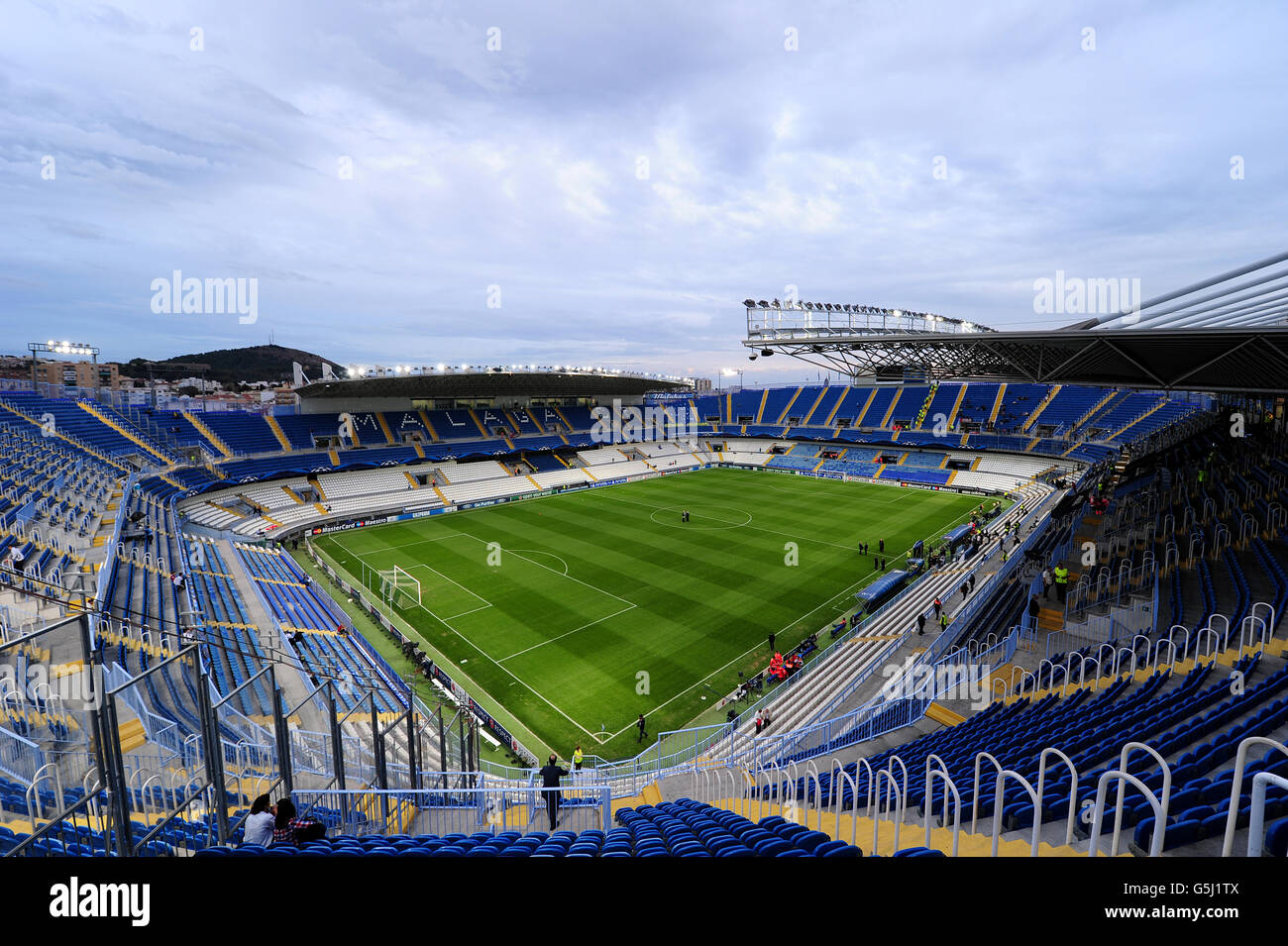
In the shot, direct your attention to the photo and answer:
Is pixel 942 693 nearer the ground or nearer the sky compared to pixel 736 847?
nearer the ground

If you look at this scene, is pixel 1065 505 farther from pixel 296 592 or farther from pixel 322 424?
pixel 322 424

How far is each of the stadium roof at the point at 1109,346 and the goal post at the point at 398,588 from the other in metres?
16.6

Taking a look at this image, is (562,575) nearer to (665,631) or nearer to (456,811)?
(665,631)

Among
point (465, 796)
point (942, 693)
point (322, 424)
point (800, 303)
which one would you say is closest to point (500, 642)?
point (465, 796)

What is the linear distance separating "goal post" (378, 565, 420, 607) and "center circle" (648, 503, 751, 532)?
15506 millimetres

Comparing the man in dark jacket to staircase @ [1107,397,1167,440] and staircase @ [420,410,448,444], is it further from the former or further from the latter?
staircase @ [1107,397,1167,440]

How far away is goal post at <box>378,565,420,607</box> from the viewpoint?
23812mm

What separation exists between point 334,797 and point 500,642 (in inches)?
465

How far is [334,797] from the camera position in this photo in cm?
839

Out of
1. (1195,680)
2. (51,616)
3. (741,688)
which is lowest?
(741,688)

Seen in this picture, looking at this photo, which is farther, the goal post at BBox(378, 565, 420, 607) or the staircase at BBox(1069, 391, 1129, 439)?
the staircase at BBox(1069, 391, 1129, 439)

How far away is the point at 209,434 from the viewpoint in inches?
1644

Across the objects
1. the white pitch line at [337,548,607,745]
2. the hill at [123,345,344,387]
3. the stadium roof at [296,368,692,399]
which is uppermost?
the hill at [123,345,344,387]

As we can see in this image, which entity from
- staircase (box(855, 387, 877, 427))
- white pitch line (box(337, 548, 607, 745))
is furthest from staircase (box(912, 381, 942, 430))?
white pitch line (box(337, 548, 607, 745))
